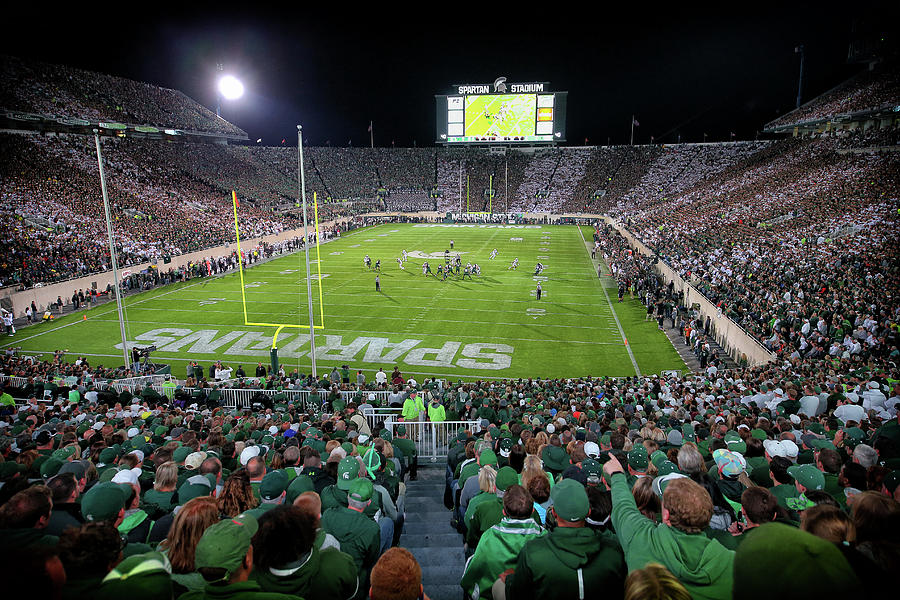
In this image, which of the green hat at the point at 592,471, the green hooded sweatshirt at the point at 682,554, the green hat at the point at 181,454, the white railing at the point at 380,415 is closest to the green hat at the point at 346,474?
the green hat at the point at 592,471

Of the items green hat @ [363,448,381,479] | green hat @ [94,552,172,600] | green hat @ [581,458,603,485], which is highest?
green hat @ [94,552,172,600]

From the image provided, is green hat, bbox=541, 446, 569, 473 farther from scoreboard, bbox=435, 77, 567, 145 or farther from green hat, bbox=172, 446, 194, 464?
scoreboard, bbox=435, 77, 567, 145

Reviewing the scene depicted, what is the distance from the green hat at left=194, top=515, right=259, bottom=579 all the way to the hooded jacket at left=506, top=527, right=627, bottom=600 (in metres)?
1.46

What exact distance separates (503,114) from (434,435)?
6482 centimetres

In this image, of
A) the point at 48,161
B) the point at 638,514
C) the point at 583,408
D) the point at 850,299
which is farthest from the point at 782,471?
the point at 48,161

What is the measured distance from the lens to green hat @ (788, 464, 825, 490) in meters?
4.15

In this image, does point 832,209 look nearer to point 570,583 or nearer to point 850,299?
point 850,299

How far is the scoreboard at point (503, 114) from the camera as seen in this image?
6756cm

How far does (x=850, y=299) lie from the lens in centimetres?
1592

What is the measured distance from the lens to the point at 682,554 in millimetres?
2725

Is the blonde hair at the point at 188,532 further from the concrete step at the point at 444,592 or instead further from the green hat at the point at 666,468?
the green hat at the point at 666,468

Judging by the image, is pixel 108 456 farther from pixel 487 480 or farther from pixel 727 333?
pixel 727 333

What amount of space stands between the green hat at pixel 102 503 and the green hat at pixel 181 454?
2.44 metres

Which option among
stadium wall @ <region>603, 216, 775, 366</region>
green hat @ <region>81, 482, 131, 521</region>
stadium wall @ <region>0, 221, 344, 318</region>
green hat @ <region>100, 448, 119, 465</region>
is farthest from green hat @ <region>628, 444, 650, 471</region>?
stadium wall @ <region>0, 221, 344, 318</region>
